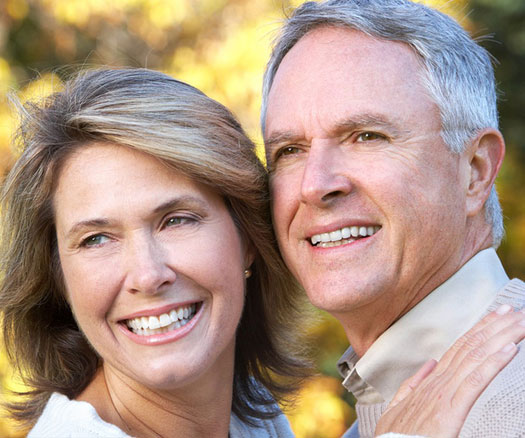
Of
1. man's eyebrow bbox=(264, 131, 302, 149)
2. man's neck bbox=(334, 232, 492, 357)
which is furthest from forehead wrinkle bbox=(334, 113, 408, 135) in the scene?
man's neck bbox=(334, 232, 492, 357)

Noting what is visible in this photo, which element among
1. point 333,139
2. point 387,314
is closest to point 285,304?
point 387,314

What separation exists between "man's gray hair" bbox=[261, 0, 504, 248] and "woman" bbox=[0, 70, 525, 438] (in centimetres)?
60

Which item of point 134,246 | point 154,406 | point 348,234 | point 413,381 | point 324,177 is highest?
point 324,177

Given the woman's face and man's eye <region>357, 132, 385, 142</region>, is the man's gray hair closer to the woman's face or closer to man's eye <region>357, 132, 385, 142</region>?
man's eye <region>357, 132, 385, 142</region>

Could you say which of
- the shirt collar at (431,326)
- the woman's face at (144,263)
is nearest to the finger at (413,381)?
the shirt collar at (431,326)

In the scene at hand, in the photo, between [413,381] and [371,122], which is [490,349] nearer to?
[413,381]

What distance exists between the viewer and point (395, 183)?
2.69 meters

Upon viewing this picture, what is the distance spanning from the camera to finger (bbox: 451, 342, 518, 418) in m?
2.20

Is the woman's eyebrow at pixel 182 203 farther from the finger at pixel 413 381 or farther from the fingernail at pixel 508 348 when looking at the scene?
the fingernail at pixel 508 348

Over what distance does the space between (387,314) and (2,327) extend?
1508mm

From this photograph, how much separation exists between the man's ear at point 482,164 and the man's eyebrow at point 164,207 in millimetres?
956

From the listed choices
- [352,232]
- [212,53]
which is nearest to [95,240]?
[352,232]

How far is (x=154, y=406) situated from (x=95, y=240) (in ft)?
2.13

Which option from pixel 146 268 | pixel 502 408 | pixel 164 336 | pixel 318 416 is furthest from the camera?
pixel 318 416
